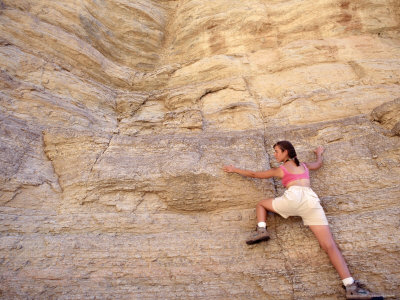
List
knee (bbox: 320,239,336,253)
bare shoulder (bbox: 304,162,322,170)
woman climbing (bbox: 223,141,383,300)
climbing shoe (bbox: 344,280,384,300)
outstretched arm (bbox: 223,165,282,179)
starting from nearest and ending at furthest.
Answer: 1. climbing shoe (bbox: 344,280,384,300)
2. woman climbing (bbox: 223,141,383,300)
3. knee (bbox: 320,239,336,253)
4. outstretched arm (bbox: 223,165,282,179)
5. bare shoulder (bbox: 304,162,322,170)

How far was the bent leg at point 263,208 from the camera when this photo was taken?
5039 millimetres

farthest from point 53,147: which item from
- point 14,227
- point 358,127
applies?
point 358,127

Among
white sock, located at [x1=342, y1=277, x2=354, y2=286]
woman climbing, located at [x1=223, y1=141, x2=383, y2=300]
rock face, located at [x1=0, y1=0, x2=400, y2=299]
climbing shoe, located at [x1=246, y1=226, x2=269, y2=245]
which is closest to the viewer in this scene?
white sock, located at [x1=342, y1=277, x2=354, y2=286]

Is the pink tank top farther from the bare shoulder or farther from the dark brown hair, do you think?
the bare shoulder

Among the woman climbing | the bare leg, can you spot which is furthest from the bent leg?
the bare leg

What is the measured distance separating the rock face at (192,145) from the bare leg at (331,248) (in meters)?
0.24

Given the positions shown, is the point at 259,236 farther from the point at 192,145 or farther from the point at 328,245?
the point at 192,145

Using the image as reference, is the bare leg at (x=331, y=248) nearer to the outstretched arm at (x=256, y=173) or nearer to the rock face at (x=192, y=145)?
the rock face at (x=192, y=145)

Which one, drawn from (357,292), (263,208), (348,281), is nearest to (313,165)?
(263,208)

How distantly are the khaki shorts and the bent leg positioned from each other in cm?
23

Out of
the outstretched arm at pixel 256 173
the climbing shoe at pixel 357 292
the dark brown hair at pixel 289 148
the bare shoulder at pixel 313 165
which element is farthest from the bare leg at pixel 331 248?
the bare shoulder at pixel 313 165

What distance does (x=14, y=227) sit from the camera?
16.4 ft

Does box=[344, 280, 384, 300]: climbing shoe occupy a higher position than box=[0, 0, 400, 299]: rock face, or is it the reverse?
box=[0, 0, 400, 299]: rock face

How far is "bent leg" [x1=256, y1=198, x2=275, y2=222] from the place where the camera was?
198 inches
